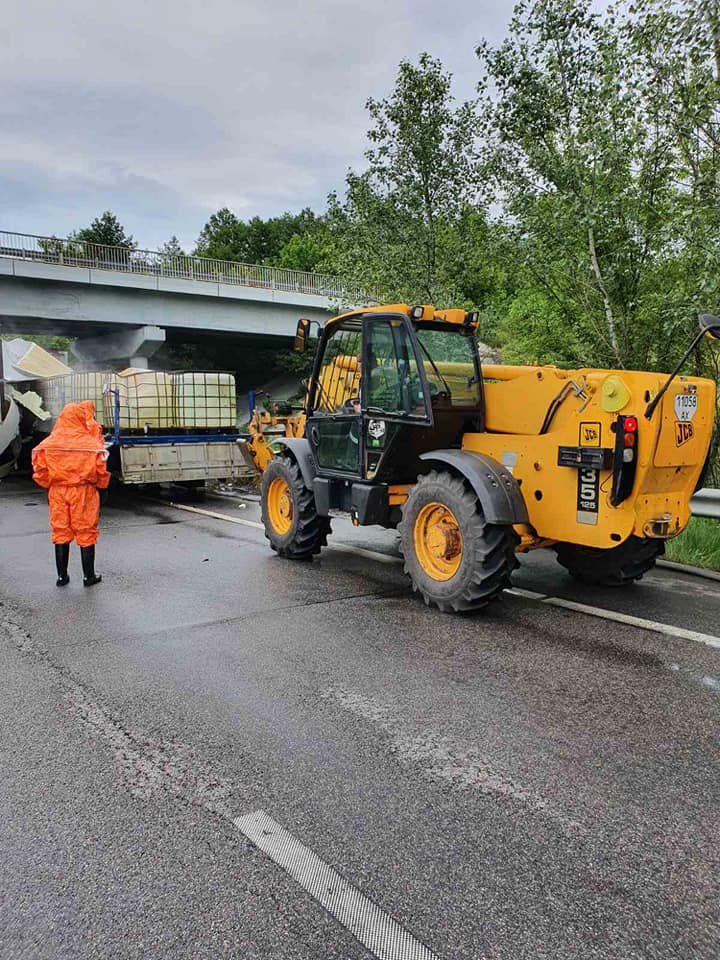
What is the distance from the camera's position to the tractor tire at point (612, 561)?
614 cm

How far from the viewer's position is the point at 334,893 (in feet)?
8.08

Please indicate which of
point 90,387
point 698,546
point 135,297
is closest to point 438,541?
point 698,546

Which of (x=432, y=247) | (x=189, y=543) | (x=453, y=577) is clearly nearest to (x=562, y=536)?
(x=453, y=577)

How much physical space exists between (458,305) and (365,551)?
7051 millimetres

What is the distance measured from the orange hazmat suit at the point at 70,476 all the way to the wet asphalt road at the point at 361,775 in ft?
2.64

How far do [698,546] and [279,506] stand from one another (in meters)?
4.52

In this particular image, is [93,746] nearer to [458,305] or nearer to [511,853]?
[511,853]

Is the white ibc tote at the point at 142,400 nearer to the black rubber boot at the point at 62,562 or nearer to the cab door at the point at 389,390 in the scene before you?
the black rubber boot at the point at 62,562

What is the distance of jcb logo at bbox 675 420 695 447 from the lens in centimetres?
526

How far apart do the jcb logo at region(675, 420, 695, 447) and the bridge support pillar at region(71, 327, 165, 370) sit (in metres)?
24.5

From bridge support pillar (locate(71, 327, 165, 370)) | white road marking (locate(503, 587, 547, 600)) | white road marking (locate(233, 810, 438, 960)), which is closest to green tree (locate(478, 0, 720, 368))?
white road marking (locate(503, 587, 547, 600))

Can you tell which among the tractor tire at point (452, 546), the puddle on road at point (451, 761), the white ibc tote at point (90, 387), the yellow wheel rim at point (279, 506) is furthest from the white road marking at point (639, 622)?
the white ibc tote at point (90, 387)

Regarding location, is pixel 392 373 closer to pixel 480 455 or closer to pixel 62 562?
pixel 480 455

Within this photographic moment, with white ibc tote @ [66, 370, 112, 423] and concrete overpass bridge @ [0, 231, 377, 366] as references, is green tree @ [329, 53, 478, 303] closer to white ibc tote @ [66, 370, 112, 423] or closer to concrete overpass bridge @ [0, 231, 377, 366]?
white ibc tote @ [66, 370, 112, 423]
